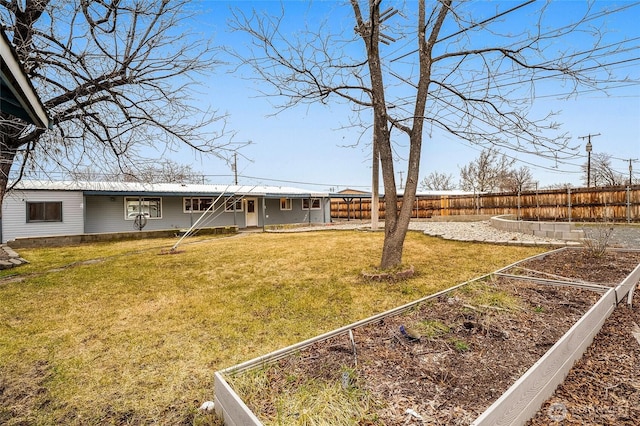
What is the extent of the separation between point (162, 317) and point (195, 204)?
48.2 ft

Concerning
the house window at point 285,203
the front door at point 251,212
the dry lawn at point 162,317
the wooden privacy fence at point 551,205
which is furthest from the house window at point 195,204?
the wooden privacy fence at point 551,205

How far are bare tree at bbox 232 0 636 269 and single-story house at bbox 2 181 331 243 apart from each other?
253 inches

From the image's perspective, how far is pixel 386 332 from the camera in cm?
310

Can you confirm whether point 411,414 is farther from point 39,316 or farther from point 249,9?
point 249,9

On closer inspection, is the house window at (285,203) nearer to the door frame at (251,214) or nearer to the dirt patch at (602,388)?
the door frame at (251,214)

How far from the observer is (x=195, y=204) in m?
17.9

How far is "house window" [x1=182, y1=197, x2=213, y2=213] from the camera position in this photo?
17.5 metres

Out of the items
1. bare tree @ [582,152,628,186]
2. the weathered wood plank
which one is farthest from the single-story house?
bare tree @ [582,152,628,186]

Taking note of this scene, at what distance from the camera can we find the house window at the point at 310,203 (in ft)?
71.8

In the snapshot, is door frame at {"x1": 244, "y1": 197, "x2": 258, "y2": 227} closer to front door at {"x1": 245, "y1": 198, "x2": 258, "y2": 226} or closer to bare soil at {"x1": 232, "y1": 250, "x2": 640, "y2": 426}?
front door at {"x1": 245, "y1": 198, "x2": 258, "y2": 226}

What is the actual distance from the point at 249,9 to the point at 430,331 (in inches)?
222

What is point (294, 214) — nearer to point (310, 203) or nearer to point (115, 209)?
point (310, 203)

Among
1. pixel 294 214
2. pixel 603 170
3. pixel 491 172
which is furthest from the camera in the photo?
pixel 491 172

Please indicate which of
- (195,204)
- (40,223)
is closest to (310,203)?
(195,204)
